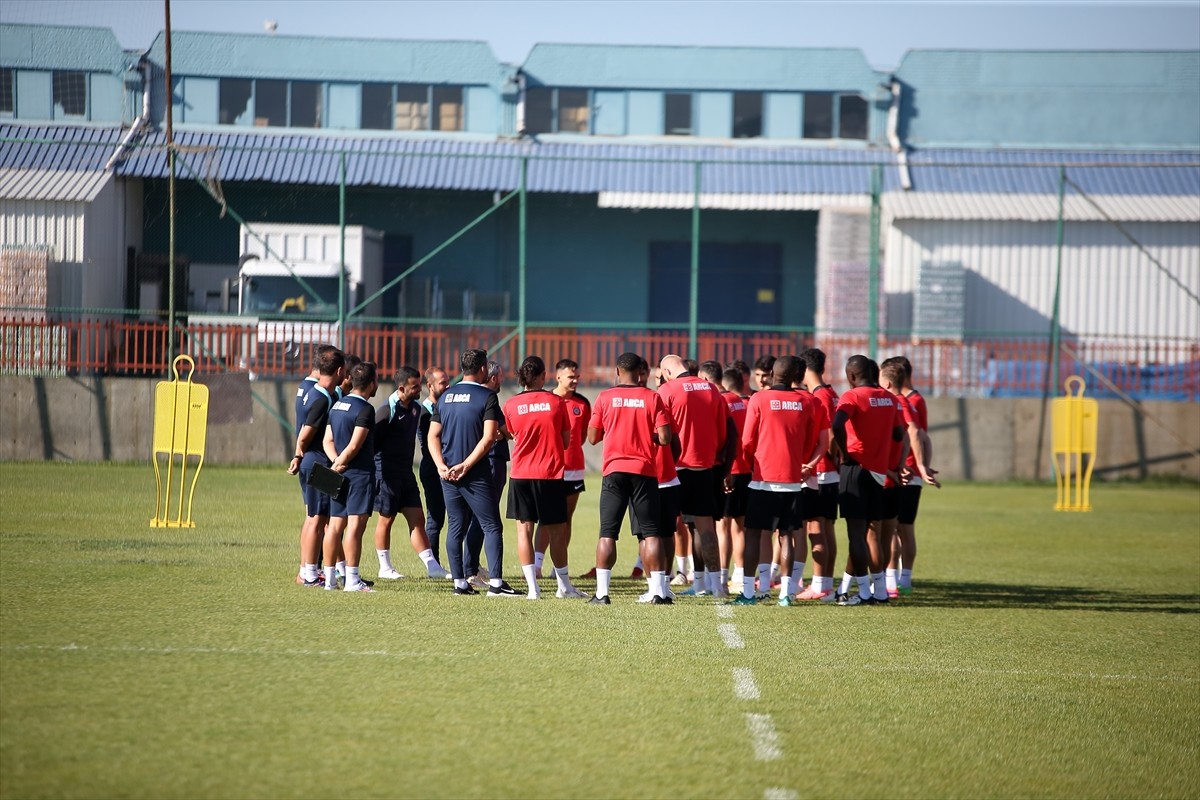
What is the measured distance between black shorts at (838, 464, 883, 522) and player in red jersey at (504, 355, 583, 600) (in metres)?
2.23

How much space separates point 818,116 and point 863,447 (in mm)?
26036

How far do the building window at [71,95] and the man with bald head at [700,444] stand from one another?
26.0 meters

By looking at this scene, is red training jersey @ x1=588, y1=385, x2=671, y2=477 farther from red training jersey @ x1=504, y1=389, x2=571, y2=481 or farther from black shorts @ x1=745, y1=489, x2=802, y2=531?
black shorts @ x1=745, y1=489, x2=802, y2=531

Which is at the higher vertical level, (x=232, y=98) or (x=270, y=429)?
(x=232, y=98)

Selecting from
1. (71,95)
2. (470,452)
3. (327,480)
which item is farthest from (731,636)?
(71,95)

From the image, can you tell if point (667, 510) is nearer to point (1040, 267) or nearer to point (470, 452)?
point (470, 452)

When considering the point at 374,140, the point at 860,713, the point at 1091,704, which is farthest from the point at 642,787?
the point at 374,140

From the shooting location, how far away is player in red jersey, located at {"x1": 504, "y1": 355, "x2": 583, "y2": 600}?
10.3m

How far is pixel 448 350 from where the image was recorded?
73.7ft

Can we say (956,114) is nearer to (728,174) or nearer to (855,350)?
(728,174)

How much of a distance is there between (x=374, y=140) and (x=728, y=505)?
78.7 feet

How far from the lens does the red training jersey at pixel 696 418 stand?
10.9 metres

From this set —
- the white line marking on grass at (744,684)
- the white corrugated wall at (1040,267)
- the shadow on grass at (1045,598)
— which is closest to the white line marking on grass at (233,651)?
the white line marking on grass at (744,684)

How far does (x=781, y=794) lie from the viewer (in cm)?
552
